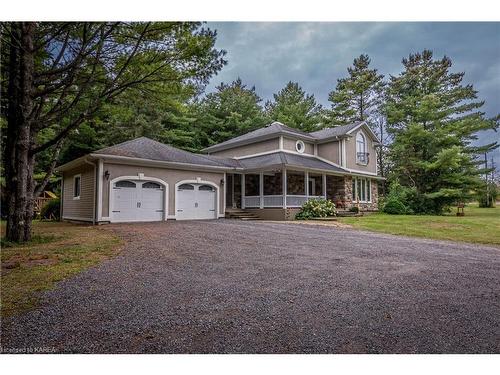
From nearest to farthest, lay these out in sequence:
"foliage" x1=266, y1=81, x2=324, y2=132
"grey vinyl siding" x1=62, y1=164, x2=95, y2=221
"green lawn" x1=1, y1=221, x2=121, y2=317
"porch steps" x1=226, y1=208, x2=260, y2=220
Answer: "green lawn" x1=1, y1=221, x2=121, y2=317 < "grey vinyl siding" x1=62, y1=164, x2=95, y2=221 < "porch steps" x1=226, y1=208, x2=260, y2=220 < "foliage" x1=266, y1=81, x2=324, y2=132

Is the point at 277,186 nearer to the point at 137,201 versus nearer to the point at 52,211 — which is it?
the point at 137,201

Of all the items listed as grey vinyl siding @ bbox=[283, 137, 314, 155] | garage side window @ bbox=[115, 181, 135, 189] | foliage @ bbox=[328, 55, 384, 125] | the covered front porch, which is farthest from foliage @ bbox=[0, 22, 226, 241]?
foliage @ bbox=[328, 55, 384, 125]

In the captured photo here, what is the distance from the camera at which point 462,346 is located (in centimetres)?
229

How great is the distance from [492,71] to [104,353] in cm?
561

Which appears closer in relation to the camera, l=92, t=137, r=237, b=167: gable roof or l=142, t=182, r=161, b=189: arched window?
l=92, t=137, r=237, b=167: gable roof

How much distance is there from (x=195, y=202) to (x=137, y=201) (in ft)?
8.02

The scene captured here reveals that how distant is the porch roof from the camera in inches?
550

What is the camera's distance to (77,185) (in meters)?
13.1

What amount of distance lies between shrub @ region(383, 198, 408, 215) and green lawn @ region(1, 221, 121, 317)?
1450 centimetres

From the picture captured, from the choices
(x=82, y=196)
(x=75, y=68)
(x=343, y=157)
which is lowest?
(x=82, y=196)

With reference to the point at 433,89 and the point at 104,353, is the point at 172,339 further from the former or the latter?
the point at 433,89

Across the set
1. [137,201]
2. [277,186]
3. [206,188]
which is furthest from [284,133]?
[137,201]

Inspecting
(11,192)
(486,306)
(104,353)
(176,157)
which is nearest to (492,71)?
(486,306)

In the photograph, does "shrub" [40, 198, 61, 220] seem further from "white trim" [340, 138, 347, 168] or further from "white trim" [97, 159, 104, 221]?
"white trim" [340, 138, 347, 168]
